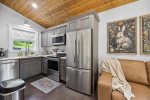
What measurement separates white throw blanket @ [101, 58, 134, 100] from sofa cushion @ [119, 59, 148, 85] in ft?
0.47

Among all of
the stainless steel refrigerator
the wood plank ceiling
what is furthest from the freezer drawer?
the wood plank ceiling

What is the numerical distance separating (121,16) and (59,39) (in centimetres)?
242

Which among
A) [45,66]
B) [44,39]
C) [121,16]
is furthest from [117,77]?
[44,39]

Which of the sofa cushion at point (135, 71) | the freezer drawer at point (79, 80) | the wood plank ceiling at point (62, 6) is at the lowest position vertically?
the freezer drawer at point (79, 80)

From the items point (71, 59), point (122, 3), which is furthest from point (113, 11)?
point (71, 59)

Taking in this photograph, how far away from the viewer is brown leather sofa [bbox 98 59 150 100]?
157cm

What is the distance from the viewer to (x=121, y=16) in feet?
8.63

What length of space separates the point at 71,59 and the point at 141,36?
1993 millimetres

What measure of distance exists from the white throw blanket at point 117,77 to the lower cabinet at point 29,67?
9.45 ft

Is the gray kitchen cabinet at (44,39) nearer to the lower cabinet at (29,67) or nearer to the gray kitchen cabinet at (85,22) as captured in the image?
the lower cabinet at (29,67)

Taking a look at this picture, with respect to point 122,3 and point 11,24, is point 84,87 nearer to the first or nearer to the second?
point 122,3

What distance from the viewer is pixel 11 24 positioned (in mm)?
3646

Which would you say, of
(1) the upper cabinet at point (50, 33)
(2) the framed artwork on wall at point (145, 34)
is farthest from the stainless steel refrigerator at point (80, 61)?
(2) the framed artwork on wall at point (145, 34)

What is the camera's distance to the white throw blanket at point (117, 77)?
62.5 inches
